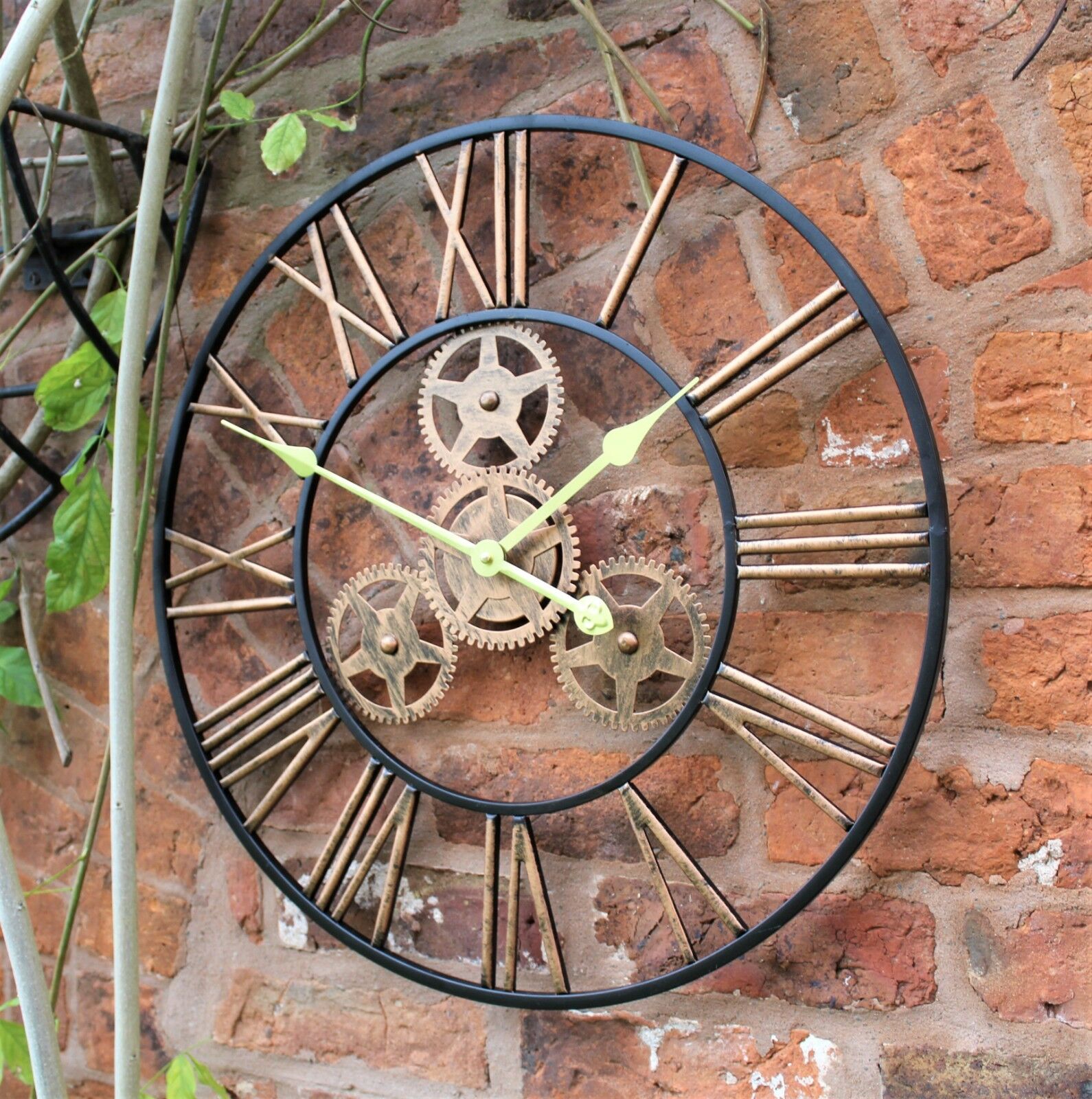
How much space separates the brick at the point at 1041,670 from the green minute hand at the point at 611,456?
0.27 metres

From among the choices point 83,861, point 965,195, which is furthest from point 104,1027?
point 965,195

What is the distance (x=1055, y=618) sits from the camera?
702 millimetres

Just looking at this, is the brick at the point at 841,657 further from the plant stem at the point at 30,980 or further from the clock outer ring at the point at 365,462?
the plant stem at the point at 30,980

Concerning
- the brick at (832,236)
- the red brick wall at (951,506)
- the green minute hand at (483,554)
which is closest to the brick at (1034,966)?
the red brick wall at (951,506)

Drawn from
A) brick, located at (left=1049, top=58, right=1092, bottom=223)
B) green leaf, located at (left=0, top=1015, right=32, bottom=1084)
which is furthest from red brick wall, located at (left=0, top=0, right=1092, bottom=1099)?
green leaf, located at (left=0, top=1015, right=32, bottom=1084)

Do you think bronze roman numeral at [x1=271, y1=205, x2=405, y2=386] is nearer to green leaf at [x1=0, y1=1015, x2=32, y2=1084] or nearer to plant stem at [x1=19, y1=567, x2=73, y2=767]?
plant stem at [x1=19, y1=567, x2=73, y2=767]

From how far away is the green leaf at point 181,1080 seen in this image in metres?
0.81

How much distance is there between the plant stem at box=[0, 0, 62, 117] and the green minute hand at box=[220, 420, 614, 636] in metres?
0.27

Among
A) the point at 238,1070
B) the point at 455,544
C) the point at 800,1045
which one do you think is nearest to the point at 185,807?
the point at 238,1070

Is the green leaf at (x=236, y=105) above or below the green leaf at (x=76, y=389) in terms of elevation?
above

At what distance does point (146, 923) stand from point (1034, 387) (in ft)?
2.98

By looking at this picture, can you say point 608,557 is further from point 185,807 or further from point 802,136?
point 185,807

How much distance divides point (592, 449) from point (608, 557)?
86 millimetres

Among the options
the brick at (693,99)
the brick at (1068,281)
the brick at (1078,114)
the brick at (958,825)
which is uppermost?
the brick at (693,99)
